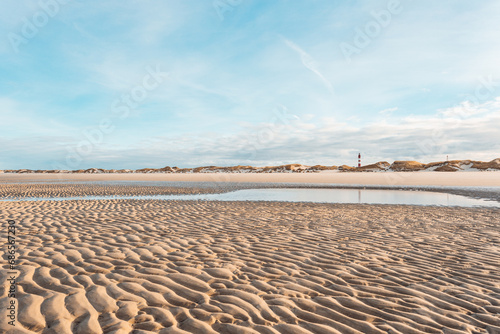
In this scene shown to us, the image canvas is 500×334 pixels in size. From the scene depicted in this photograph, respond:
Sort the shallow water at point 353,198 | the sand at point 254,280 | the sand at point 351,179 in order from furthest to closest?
the sand at point 351,179 → the shallow water at point 353,198 → the sand at point 254,280

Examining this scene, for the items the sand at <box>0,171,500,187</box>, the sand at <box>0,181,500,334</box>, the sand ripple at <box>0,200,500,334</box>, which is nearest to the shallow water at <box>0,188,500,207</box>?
the sand at <box>0,181,500,334</box>

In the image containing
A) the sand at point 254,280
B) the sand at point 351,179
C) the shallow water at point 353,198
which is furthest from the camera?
the sand at point 351,179

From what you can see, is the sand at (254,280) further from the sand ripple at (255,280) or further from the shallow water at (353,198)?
the shallow water at (353,198)

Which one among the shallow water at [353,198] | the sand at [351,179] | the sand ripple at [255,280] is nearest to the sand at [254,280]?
the sand ripple at [255,280]

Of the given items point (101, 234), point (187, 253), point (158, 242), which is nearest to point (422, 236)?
point (187, 253)

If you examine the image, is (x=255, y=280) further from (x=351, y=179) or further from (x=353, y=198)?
(x=351, y=179)

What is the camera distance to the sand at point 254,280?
3.50 metres

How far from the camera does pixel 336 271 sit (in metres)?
5.26

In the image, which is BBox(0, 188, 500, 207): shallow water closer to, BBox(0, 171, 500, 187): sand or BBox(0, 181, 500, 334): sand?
BBox(0, 181, 500, 334): sand

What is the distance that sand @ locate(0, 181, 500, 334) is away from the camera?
3.50 m

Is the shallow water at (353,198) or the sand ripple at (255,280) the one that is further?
the shallow water at (353,198)

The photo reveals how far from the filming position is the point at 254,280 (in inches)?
189

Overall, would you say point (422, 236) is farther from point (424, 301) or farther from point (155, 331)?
point (155, 331)

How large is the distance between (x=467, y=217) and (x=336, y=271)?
950 cm
